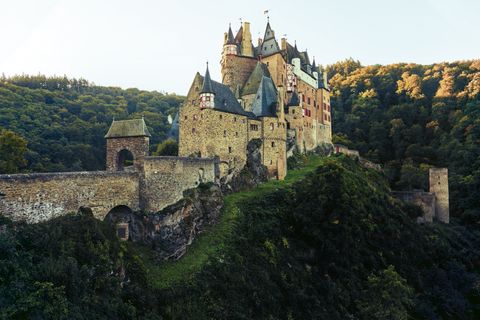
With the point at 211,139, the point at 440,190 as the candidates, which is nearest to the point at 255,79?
the point at 211,139

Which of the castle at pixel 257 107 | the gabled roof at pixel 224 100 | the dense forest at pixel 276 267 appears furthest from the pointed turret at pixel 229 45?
the dense forest at pixel 276 267

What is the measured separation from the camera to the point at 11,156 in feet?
136

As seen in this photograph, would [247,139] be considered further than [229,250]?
Yes

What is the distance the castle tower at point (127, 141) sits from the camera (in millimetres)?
32594

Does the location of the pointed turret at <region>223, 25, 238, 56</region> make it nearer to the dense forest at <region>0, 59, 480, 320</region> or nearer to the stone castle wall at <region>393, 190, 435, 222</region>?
the dense forest at <region>0, 59, 480, 320</region>

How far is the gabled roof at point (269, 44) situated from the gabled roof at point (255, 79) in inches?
159

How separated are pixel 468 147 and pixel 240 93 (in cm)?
4491

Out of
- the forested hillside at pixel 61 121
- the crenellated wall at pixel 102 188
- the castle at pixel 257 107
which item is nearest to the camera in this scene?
the crenellated wall at pixel 102 188

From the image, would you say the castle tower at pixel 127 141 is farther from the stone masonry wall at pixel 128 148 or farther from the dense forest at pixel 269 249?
the dense forest at pixel 269 249

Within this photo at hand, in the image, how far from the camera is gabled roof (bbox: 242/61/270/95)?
49.4 m

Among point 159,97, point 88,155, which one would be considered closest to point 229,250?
point 88,155

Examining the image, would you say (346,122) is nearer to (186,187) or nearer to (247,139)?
(247,139)

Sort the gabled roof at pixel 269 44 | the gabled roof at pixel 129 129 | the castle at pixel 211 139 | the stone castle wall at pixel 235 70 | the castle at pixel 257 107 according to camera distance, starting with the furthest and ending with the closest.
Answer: the gabled roof at pixel 269 44
the stone castle wall at pixel 235 70
the castle at pixel 257 107
the gabled roof at pixel 129 129
the castle at pixel 211 139

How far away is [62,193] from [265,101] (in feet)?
84.9
